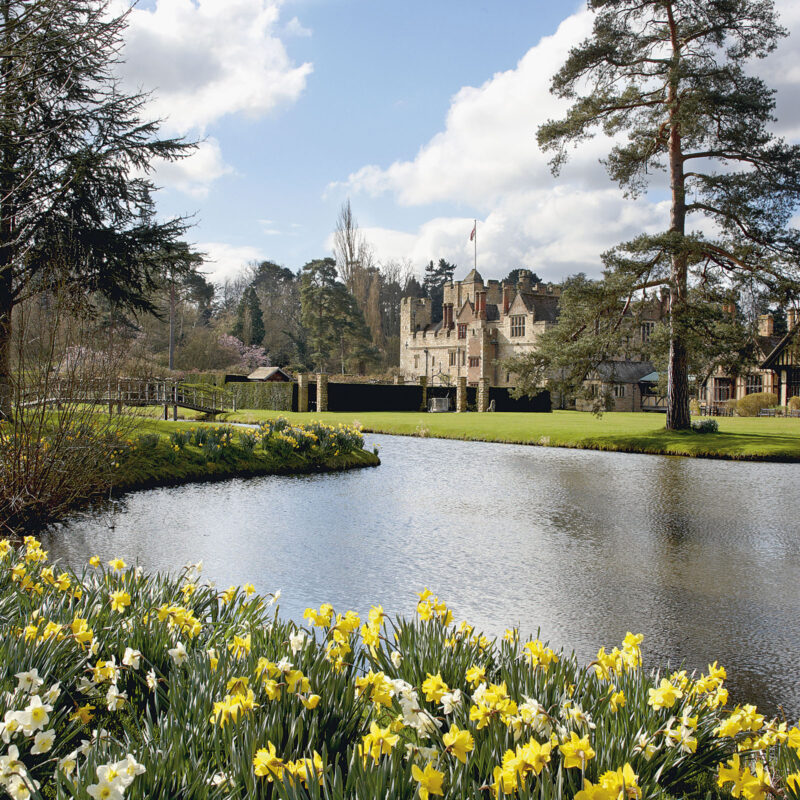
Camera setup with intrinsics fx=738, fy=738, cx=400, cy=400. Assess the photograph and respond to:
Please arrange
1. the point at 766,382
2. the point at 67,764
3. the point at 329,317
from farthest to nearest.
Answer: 1. the point at 329,317
2. the point at 766,382
3. the point at 67,764

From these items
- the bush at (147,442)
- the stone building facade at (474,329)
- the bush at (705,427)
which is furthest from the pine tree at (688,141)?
the stone building facade at (474,329)

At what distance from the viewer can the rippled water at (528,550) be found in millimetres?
5578

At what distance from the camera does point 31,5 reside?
6016 mm

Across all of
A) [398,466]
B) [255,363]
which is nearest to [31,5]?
[398,466]

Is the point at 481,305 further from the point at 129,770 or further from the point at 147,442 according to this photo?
the point at 129,770

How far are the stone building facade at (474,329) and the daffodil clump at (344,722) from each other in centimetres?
5064

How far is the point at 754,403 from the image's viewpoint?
44.6 m

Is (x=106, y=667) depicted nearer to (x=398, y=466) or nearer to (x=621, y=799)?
(x=621, y=799)

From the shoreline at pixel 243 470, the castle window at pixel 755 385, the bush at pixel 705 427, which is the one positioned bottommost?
the shoreline at pixel 243 470

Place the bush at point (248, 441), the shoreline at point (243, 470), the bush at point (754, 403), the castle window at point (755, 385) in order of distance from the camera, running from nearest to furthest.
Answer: the shoreline at point (243, 470) < the bush at point (248, 441) < the bush at point (754, 403) < the castle window at point (755, 385)

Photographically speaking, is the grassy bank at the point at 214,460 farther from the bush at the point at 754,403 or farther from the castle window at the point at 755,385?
the castle window at the point at 755,385

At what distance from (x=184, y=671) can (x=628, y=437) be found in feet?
68.7

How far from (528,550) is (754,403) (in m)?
41.5

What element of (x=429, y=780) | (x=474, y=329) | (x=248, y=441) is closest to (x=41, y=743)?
(x=429, y=780)
